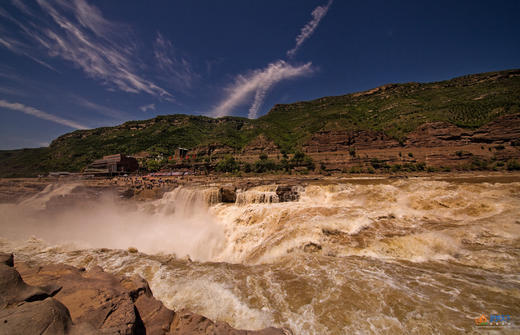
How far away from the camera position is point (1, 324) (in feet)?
7.25

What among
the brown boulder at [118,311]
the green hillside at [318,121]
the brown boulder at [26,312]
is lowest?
the brown boulder at [118,311]

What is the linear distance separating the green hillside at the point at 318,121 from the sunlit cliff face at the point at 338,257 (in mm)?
38811

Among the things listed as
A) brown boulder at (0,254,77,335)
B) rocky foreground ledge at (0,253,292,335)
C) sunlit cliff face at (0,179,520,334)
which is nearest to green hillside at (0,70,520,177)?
sunlit cliff face at (0,179,520,334)

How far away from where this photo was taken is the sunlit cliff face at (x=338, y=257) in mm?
4289

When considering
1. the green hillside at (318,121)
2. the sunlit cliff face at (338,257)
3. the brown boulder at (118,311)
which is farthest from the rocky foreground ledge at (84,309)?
the green hillside at (318,121)

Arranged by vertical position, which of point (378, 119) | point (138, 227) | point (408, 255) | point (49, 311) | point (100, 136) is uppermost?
point (100, 136)

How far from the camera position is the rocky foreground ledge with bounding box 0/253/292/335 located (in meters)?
2.42

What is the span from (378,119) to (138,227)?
67.2 metres

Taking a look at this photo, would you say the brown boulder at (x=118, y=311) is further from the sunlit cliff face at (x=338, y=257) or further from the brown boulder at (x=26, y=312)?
the sunlit cliff face at (x=338, y=257)

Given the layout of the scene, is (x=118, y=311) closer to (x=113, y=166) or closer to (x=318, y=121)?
(x=113, y=166)

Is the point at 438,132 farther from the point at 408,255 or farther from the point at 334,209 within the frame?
the point at 408,255

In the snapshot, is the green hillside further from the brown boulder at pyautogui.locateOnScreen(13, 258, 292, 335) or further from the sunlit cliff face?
the brown boulder at pyautogui.locateOnScreen(13, 258, 292, 335)

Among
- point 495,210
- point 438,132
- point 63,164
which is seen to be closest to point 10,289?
point 495,210

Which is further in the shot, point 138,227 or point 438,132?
point 438,132
